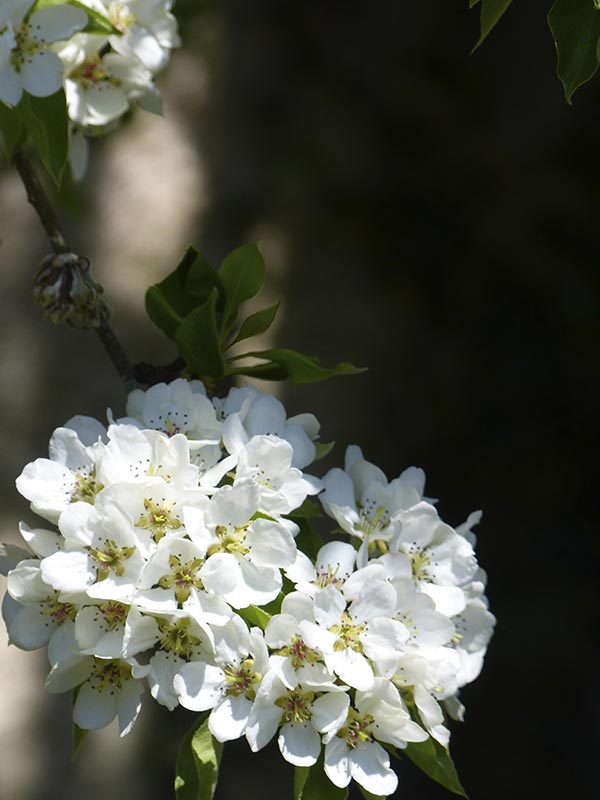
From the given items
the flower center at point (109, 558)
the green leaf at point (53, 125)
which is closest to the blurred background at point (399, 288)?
the green leaf at point (53, 125)

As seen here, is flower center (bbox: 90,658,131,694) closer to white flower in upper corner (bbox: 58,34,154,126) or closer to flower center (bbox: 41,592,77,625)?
flower center (bbox: 41,592,77,625)

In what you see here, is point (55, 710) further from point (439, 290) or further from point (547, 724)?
point (439, 290)

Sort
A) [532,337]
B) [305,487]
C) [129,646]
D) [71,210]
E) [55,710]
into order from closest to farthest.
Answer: [129,646] < [305,487] < [71,210] < [55,710] < [532,337]

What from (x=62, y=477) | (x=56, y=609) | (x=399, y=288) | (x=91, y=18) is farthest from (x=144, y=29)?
(x=399, y=288)

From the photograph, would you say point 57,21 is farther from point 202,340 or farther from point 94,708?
point 94,708

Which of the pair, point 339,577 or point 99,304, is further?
point 99,304

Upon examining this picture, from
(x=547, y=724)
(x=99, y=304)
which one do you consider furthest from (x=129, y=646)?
(x=547, y=724)

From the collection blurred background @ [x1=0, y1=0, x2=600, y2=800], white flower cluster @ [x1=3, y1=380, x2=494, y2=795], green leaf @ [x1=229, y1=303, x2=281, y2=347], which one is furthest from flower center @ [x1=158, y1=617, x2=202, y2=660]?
blurred background @ [x1=0, y1=0, x2=600, y2=800]
